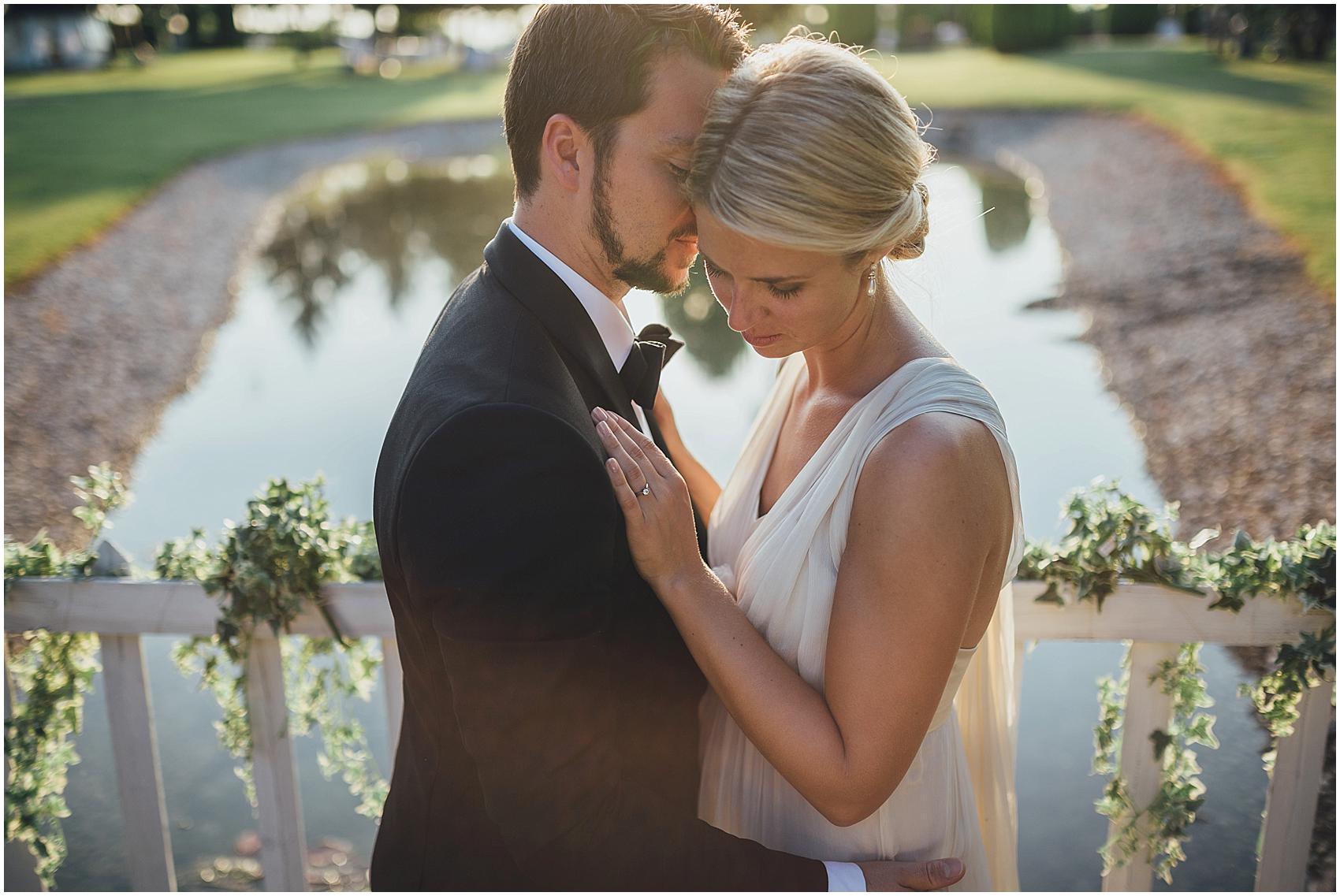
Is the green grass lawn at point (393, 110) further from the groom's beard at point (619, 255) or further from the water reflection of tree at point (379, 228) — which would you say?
the groom's beard at point (619, 255)

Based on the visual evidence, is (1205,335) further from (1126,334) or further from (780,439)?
(780,439)

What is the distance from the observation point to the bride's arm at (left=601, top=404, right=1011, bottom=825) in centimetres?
191

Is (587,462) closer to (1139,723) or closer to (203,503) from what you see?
(1139,723)

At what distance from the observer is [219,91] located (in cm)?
4044

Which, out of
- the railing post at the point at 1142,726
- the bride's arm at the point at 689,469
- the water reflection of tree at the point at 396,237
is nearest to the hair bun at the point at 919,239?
the bride's arm at the point at 689,469

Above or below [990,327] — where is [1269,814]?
above

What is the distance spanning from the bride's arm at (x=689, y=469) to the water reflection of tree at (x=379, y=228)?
42.0ft

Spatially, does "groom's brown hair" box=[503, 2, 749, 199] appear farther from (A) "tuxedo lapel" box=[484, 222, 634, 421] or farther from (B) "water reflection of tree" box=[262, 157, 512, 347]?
(B) "water reflection of tree" box=[262, 157, 512, 347]

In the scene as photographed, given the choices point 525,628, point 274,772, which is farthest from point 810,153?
point 274,772

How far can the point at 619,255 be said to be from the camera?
2201 millimetres

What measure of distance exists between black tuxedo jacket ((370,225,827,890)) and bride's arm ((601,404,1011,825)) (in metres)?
0.11

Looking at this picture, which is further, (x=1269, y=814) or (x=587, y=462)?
(x=1269, y=814)

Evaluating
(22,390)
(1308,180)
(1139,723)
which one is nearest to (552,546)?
(1139,723)

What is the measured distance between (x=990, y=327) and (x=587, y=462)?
12.9 meters
